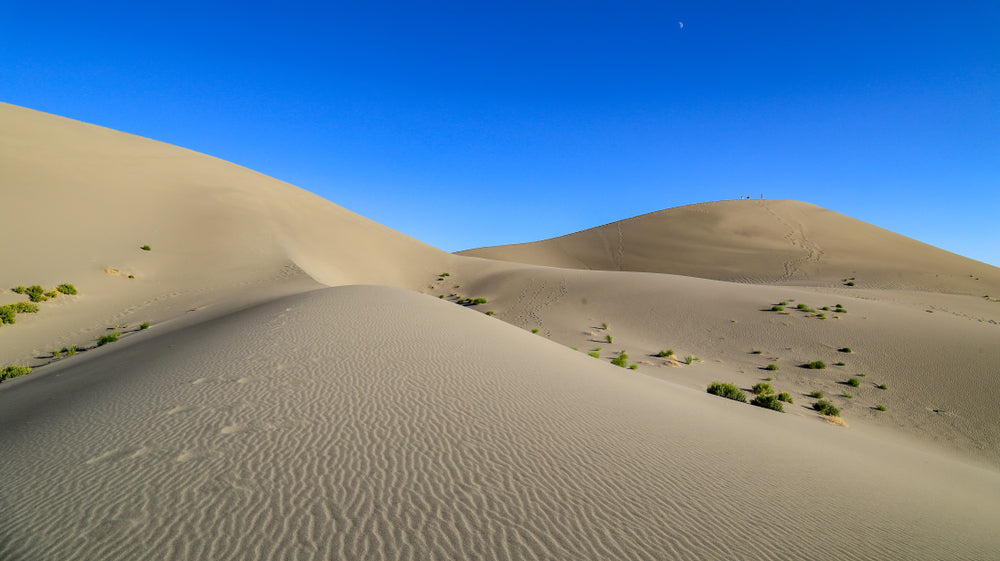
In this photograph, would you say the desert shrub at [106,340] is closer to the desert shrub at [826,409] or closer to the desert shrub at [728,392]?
the desert shrub at [728,392]

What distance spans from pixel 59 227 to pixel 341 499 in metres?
31.8

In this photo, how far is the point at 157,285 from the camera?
22.0 metres

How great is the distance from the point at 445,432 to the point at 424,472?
1.07m

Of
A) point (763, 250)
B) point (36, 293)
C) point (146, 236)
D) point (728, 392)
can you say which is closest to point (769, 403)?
point (728, 392)

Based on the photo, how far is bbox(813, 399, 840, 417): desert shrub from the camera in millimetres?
13008

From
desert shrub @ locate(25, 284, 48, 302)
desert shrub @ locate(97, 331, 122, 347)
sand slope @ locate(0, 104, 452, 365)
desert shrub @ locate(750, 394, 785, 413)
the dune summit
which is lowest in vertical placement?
desert shrub @ locate(750, 394, 785, 413)

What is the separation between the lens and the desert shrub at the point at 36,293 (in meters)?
17.6

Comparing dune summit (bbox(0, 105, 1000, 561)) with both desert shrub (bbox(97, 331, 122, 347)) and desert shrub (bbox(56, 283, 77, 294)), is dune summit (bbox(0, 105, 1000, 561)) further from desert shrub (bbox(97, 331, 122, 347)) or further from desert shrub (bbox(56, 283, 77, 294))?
desert shrub (bbox(56, 283, 77, 294))

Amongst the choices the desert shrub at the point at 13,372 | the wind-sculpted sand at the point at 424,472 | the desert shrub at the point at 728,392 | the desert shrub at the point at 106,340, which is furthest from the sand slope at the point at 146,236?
the desert shrub at the point at 728,392

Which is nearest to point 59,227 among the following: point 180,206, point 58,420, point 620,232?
point 180,206

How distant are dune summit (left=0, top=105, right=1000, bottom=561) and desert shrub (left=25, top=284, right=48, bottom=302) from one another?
0.44 meters

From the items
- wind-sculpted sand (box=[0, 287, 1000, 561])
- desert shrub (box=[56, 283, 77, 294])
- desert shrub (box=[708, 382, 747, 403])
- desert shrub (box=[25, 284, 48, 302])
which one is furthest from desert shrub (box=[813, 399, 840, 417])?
desert shrub (box=[56, 283, 77, 294])

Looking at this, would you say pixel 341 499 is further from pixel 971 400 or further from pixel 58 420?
pixel 971 400

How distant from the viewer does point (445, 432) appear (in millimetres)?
5465
